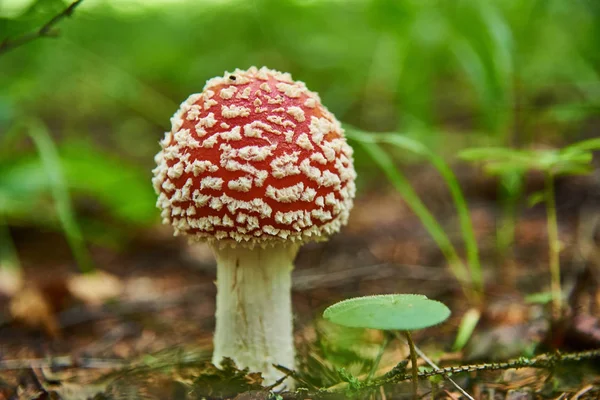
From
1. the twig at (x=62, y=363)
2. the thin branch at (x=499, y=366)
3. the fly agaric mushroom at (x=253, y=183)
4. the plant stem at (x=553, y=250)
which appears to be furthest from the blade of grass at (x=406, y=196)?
the twig at (x=62, y=363)

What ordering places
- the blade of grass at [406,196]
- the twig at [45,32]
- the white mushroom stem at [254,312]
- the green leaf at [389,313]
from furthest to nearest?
the blade of grass at [406,196] → the white mushroom stem at [254,312] → the twig at [45,32] → the green leaf at [389,313]

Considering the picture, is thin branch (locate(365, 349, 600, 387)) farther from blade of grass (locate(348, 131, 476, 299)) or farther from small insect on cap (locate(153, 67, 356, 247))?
blade of grass (locate(348, 131, 476, 299))

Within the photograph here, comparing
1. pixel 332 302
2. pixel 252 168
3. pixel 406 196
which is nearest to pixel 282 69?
pixel 406 196

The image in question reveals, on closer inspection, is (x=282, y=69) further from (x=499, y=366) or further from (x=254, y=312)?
(x=499, y=366)

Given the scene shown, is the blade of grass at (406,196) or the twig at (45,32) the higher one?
the twig at (45,32)

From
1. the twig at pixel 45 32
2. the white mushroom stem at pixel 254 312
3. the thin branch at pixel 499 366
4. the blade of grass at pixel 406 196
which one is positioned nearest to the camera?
the thin branch at pixel 499 366

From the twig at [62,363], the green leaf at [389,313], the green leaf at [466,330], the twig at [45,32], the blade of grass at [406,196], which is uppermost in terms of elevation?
the twig at [45,32]

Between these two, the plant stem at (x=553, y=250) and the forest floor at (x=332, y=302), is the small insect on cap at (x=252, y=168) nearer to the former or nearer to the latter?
the forest floor at (x=332, y=302)

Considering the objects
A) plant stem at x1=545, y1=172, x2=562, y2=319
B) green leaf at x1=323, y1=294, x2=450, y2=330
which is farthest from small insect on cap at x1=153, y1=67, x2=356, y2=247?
plant stem at x1=545, y1=172, x2=562, y2=319
